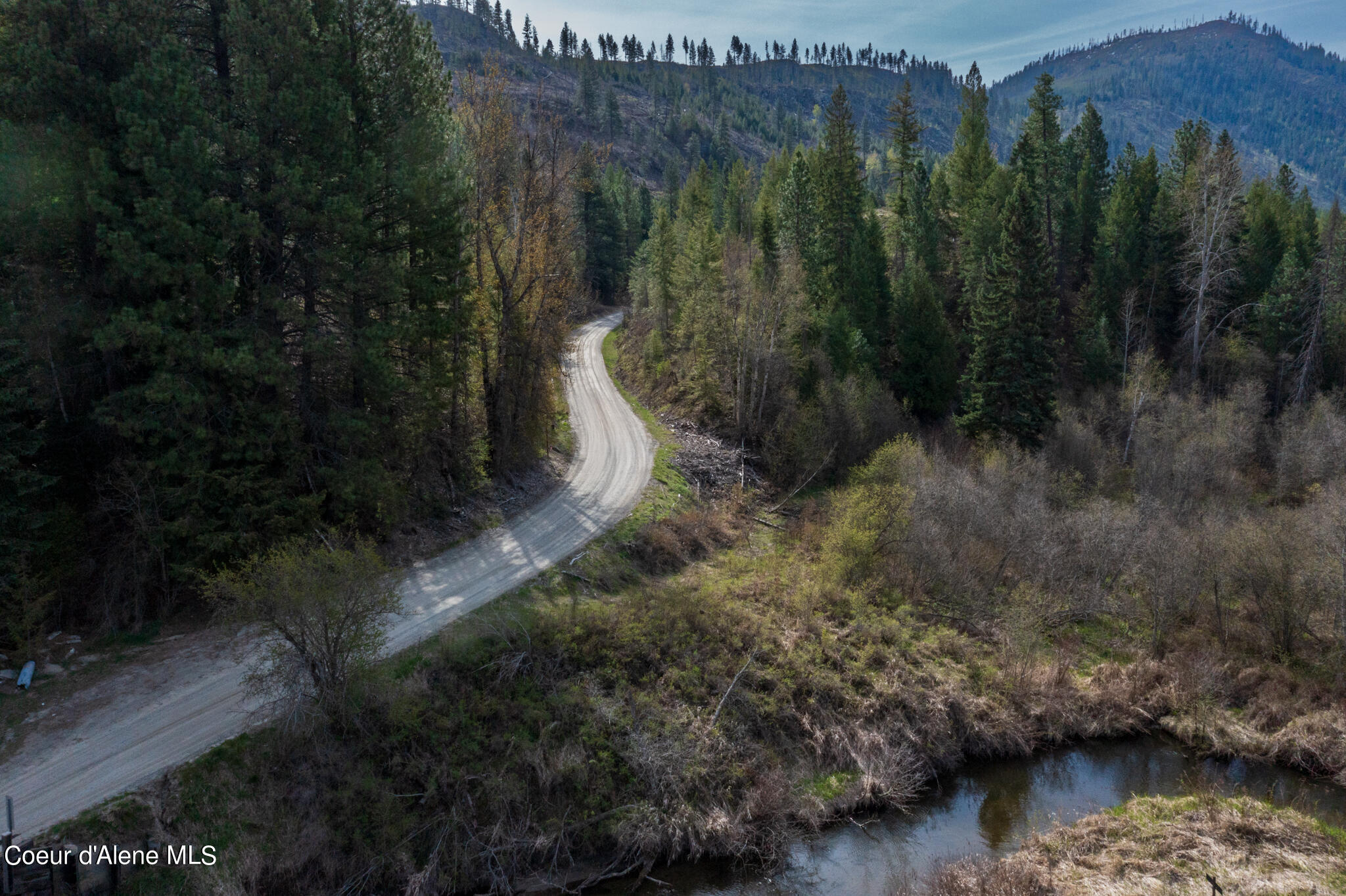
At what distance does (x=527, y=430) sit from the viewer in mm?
31125

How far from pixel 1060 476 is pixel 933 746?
18.7 m

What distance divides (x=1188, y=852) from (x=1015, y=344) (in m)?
27.7

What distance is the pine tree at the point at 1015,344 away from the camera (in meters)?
37.4

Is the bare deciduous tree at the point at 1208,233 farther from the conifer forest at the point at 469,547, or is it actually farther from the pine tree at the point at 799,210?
the pine tree at the point at 799,210

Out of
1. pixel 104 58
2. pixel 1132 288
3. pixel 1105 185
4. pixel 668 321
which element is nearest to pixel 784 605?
pixel 104 58

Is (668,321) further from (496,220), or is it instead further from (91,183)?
(91,183)

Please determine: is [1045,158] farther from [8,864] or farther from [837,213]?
[8,864]

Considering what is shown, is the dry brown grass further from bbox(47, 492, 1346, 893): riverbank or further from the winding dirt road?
the winding dirt road

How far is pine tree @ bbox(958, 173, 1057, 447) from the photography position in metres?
37.4

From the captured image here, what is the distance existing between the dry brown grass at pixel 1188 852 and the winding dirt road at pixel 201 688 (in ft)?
50.4

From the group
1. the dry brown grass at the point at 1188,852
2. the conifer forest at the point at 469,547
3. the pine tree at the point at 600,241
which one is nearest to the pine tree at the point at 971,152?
the conifer forest at the point at 469,547

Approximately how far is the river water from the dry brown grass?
1103mm

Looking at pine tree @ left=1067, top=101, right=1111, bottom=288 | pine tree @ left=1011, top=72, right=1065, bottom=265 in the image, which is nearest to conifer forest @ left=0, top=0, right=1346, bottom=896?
pine tree @ left=1067, top=101, right=1111, bottom=288

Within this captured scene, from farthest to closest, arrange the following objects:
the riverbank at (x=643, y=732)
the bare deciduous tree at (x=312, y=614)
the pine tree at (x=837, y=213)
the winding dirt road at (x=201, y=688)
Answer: the pine tree at (x=837, y=213) < the riverbank at (x=643, y=732) < the bare deciduous tree at (x=312, y=614) < the winding dirt road at (x=201, y=688)
